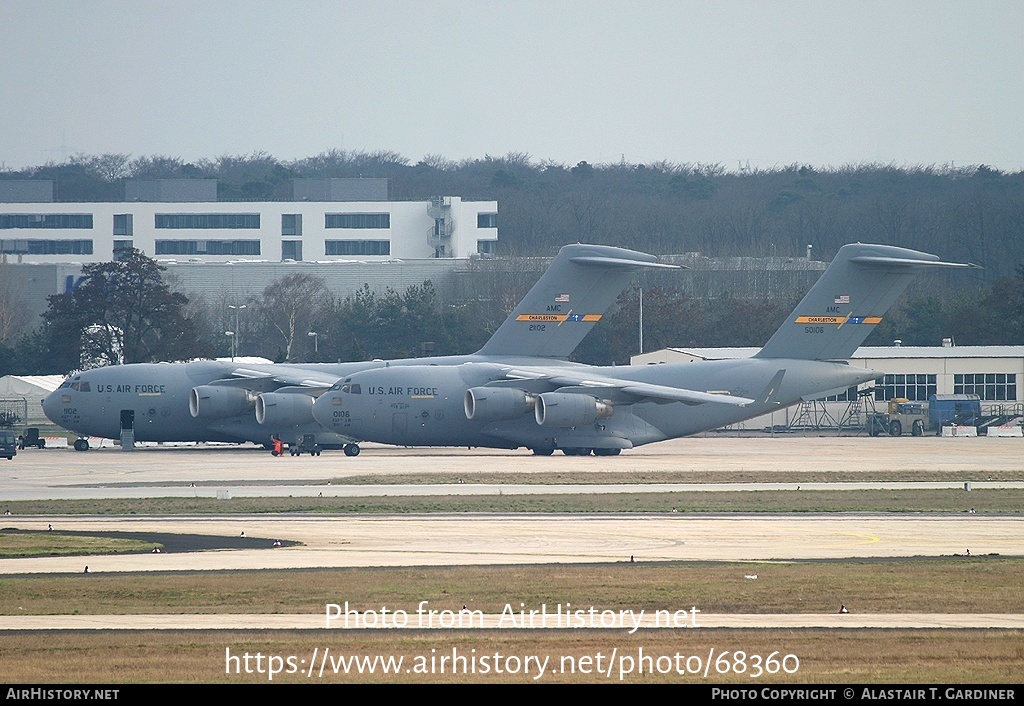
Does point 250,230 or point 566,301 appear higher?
point 250,230

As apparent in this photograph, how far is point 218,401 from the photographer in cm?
5325

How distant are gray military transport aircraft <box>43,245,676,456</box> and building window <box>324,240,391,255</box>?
88518mm

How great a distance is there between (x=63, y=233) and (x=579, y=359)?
232 ft

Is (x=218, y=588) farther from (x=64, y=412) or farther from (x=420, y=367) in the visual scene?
(x=64, y=412)

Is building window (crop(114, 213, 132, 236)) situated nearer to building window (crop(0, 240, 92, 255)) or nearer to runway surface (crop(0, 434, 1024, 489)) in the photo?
building window (crop(0, 240, 92, 255))

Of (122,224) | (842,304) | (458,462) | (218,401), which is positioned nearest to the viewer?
(458,462)

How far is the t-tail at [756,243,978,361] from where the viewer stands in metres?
52.1

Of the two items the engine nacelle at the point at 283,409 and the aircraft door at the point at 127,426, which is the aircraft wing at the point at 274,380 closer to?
the engine nacelle at the point at 283,409

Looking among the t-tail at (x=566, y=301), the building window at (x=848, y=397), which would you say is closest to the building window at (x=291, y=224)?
the building window at (x=848, y=397)

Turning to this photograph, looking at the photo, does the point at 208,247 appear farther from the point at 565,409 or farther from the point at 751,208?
the point at 565,409

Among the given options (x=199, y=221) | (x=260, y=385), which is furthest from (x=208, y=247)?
(x=260, y=385)

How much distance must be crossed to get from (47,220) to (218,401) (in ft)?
328

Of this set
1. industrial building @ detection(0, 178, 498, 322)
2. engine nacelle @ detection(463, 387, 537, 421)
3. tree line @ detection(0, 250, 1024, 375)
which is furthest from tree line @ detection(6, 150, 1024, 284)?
engine nacelle @ detection(463, 387, 537, 421)
